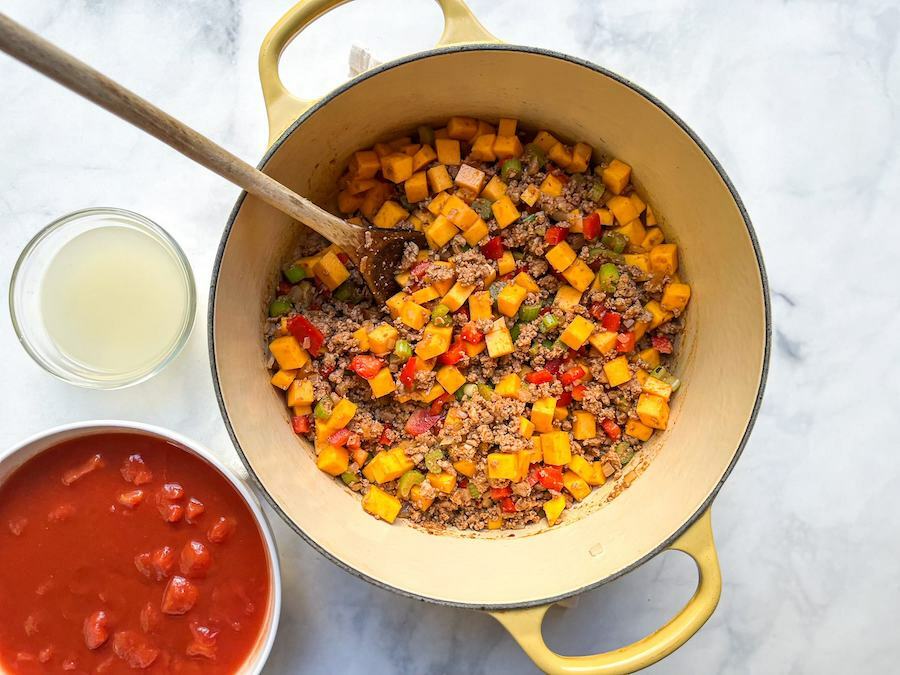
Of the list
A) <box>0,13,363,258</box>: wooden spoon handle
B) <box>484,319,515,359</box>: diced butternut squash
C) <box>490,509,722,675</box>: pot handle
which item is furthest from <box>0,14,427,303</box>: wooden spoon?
<box>490,509,722,675</box>: pot handle

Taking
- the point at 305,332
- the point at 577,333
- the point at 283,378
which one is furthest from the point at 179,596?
the point at 577,333

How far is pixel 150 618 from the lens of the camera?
7.90 ft

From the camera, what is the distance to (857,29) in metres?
2.78

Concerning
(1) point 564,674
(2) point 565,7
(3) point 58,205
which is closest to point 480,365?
(1) point 564,674

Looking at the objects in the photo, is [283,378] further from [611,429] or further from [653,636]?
[653,636]

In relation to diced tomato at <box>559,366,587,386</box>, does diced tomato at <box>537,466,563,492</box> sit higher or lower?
lower

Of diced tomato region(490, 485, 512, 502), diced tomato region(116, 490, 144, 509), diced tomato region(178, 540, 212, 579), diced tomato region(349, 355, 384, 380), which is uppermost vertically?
diced tomato region(349, 355, 384, 380)

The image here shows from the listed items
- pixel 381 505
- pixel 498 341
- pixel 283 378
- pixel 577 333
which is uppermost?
pixel 577 333

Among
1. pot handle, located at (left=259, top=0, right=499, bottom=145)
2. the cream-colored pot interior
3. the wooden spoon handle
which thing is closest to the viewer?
the wooden spoon handle

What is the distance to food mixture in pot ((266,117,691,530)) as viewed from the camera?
2.40 meters

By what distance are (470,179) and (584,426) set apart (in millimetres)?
835

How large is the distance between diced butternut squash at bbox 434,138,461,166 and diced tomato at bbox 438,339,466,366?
574 millimetres

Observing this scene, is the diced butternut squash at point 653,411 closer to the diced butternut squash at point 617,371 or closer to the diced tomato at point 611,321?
the diced butternut squash at point 617,371

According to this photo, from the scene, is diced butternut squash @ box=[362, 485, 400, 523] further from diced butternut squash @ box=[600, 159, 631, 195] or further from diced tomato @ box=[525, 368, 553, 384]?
diced butternut squash @ box=[600, 159, 631, 195]
